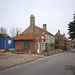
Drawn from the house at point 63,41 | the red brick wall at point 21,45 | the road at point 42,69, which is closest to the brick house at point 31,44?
the red brick wall at point 21,45

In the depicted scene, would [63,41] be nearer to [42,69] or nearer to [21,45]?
[21,45]

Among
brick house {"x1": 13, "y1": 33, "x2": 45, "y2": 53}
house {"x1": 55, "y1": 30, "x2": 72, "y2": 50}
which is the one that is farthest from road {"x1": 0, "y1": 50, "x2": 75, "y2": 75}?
house {"x1": 55, "y1": 30, "x2": 72, "y2": 50}

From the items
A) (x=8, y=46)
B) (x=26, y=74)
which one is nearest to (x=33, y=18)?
(x=8, y=46)

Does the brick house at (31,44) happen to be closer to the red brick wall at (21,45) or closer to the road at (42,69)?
the red brick wall at (21,45)

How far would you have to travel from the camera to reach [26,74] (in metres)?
6.83

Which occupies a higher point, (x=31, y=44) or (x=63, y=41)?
(x=63, y=41)

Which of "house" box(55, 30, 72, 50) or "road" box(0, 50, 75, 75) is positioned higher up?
"house" box(55, 30, 72, 50)

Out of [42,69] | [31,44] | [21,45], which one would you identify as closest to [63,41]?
[31,44]

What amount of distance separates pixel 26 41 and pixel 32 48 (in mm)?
2147

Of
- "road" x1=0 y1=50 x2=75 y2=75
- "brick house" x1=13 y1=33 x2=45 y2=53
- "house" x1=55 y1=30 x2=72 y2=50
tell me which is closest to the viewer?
"road" x1=0 y1=50 x2=75 y2=75

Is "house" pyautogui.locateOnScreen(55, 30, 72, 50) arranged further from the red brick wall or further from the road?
the road

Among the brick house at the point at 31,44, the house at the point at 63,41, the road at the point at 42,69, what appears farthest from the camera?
the house at the point at 63,41

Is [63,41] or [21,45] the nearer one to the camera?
[21,45]

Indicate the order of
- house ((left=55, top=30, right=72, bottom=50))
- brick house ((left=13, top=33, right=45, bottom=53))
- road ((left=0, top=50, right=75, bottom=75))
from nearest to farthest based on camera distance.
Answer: road ((left=0, top=50, right=75, bottom=75)), brick house ((left=13, top=33, right=45, bottom=53)), house ((left=55, top=30, right=72, bottom=50))
